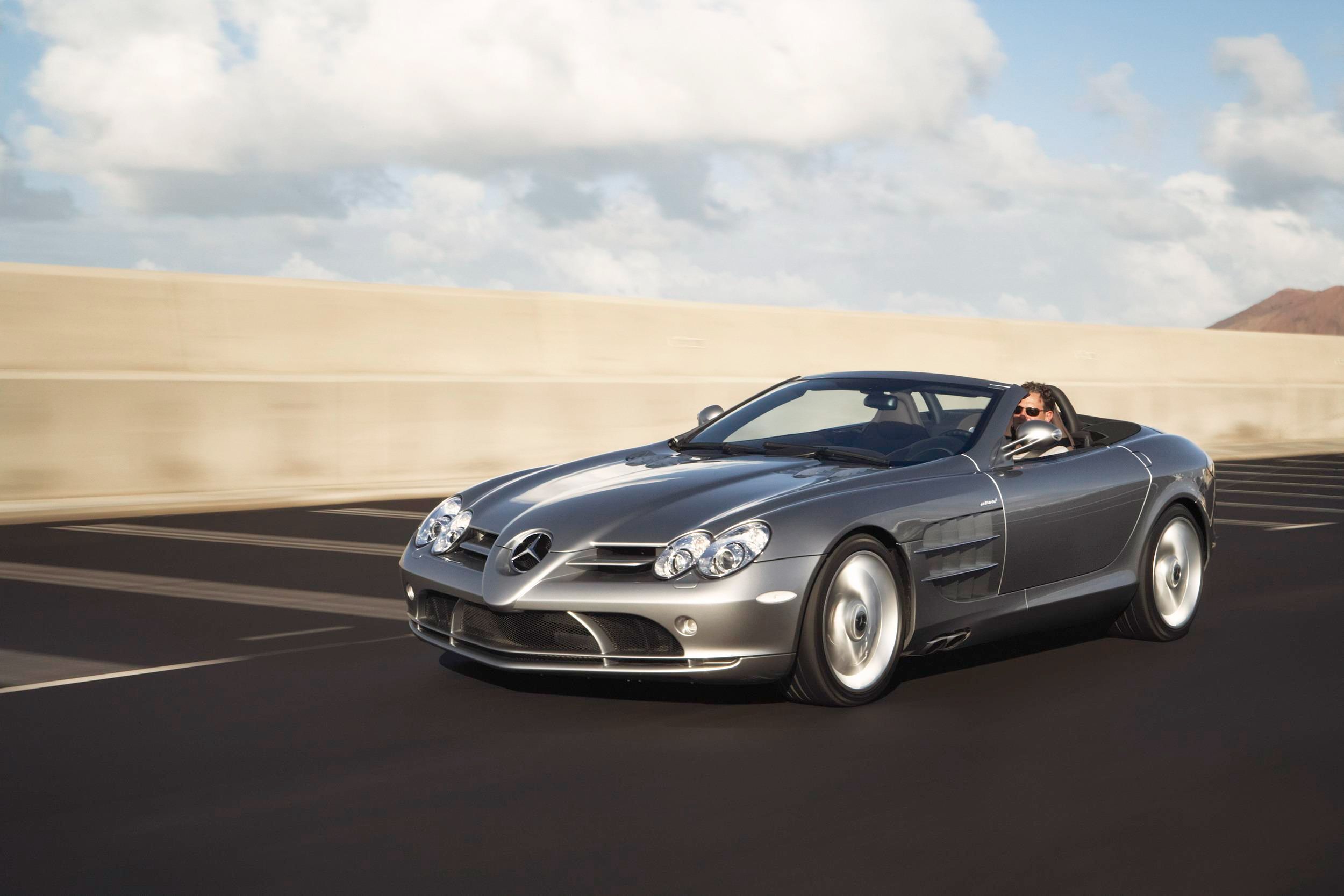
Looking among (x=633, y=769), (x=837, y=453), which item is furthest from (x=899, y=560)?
(x=633, y=769)

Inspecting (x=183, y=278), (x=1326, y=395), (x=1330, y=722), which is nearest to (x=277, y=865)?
(x=1330, y=722)

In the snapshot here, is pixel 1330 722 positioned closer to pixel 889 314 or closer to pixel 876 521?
pixel 876 521

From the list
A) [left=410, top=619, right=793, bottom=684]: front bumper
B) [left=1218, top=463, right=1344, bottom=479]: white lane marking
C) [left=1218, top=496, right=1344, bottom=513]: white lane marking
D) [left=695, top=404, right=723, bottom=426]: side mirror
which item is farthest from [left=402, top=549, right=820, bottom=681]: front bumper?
[left=1218, top=463, right=1344, bottom=479]: white lane marking

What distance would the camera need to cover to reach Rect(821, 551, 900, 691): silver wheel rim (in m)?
5.83

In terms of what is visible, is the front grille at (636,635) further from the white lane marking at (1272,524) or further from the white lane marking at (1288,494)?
the white lane marking at (1288,494)

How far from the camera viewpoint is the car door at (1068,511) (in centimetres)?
663

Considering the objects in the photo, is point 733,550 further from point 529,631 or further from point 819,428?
point 819,428

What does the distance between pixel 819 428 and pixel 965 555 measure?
172 cm

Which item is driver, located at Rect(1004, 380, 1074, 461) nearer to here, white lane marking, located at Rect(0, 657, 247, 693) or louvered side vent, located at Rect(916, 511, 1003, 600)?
louvered side vent, located at Rect(916, 511, 1003, 600)

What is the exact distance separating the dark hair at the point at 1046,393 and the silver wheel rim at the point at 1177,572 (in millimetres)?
797

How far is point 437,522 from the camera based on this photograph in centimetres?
647

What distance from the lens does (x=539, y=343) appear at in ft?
55.2

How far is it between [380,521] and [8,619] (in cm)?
485

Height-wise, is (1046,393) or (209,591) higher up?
(1046,393)
